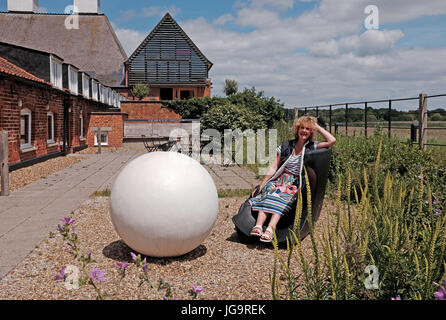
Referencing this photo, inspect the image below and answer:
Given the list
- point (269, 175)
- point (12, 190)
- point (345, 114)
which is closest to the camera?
point (269, 175)

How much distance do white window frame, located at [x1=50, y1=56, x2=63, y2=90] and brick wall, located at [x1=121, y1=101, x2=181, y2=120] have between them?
10.2 metres

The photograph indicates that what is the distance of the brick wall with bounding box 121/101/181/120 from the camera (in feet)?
91.5

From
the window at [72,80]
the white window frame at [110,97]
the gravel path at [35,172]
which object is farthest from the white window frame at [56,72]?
the white window frame at [110,97]

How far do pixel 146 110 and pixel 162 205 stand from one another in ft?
80.7

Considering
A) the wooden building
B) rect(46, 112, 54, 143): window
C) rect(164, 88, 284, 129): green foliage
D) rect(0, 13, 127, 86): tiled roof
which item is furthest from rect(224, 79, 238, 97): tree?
rect(46, 112, 54, 143): window

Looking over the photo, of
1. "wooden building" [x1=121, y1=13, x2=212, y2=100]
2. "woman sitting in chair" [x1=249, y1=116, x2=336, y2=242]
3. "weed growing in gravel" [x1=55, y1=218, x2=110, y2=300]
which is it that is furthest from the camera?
"wooden building" [x1=121, y1=13, x2=212, y2=100]

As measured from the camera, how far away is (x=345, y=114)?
664 inches

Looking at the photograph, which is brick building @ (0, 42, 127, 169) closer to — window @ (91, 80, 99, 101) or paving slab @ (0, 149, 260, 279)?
window @ (91, 80, 99, 101)

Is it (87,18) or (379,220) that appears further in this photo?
(87,18)

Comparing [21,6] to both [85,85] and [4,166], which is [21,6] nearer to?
[85,85]

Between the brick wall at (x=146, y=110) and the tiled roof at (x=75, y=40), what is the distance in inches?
538
